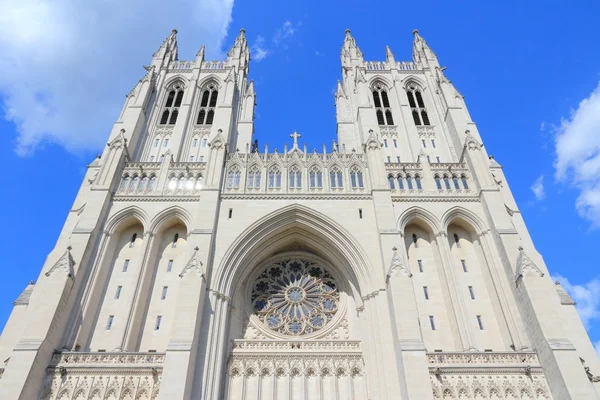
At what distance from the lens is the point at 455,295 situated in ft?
62.1

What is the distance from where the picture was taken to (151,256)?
20.4 meters

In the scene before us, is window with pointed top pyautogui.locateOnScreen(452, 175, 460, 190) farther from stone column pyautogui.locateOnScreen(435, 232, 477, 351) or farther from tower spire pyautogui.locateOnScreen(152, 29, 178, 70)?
tower spire pyautogui.locateOnScreen(152, 29, 178, 70)

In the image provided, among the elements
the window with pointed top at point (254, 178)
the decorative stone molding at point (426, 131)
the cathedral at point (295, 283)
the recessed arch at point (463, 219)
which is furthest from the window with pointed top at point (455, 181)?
the window with pointed top at point (254, 178)

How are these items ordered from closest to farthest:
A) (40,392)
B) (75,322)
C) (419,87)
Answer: (40,392)
(75,322)
(419,87)

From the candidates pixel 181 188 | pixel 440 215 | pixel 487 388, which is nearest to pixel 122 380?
pixel 181 188

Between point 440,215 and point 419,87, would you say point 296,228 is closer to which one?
point 440,215

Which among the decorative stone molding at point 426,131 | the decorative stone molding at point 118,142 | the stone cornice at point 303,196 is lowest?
the stone cornice at point 303,196

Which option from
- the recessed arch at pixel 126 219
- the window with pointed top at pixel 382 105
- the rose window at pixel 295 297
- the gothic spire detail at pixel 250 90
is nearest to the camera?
the rose window at pixel 295 297

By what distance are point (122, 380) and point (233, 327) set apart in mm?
5043

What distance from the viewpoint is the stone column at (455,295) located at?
1766cm

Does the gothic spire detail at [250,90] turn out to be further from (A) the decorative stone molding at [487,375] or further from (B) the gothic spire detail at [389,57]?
(A) the decorative stone molding at [487,375]

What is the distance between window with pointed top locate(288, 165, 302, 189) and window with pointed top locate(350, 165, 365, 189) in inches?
115

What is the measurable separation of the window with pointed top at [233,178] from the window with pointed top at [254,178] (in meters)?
0.62

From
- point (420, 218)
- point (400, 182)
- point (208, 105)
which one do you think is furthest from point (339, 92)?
point (420, 218)
